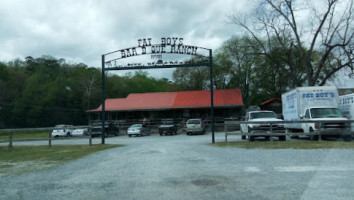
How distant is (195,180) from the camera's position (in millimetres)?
6945

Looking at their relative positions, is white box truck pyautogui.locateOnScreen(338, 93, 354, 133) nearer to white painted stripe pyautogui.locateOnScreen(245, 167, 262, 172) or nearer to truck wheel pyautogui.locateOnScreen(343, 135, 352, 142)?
truck wheel pyautogui.locateOnScreen(343, 135, 352, 142)

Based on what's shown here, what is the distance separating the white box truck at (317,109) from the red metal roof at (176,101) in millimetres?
18361

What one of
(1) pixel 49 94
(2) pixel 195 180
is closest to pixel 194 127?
(2) pixel 195 180

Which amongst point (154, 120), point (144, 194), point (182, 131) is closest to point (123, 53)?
point (144, 194)

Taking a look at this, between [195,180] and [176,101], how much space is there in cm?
3481

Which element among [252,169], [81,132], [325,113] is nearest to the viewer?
[252,169]

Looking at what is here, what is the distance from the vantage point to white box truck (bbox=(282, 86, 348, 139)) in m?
16.7

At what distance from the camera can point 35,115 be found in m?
55.9

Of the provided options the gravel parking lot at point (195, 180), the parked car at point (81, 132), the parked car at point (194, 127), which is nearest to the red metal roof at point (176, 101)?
the parked car at point (81, 132)

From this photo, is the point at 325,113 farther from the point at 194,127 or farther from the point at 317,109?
the point at 194,127

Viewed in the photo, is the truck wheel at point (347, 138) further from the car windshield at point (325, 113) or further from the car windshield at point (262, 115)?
the car windshield at point (262, 115)

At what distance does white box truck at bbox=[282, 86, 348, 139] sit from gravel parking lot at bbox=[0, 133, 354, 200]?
7.36 m

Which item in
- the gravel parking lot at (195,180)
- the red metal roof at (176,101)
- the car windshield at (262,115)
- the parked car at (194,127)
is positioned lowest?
the gravel parking lot at (195,180)

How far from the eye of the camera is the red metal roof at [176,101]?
1551 inches
